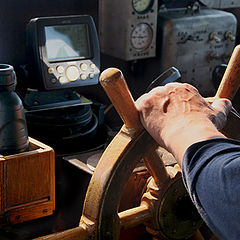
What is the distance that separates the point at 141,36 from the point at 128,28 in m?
0.09

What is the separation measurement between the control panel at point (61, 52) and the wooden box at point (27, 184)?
0.43 m

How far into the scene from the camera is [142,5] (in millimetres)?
2150

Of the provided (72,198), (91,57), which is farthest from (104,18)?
(72,198)

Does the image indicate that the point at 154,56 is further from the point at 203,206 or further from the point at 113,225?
the point at 203,206

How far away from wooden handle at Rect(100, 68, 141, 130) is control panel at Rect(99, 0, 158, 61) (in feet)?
3.87

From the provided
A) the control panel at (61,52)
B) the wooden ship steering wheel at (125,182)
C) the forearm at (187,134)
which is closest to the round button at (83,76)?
the control panel at (61,52)

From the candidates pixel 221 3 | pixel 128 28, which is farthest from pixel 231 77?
pixel 221 3

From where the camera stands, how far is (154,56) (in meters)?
2.28

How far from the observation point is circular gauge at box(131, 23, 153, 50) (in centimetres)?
217

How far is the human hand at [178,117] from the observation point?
88cm

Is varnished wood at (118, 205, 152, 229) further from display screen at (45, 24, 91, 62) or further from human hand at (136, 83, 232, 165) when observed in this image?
display screen at (45, 24, 91, 62)

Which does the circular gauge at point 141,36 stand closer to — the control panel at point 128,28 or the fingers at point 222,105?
the control panel at point 128,28

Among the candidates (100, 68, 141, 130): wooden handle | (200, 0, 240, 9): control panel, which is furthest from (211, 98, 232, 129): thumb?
(200, 0, 240, 9): control panel

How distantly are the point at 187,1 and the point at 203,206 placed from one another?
186 cm
